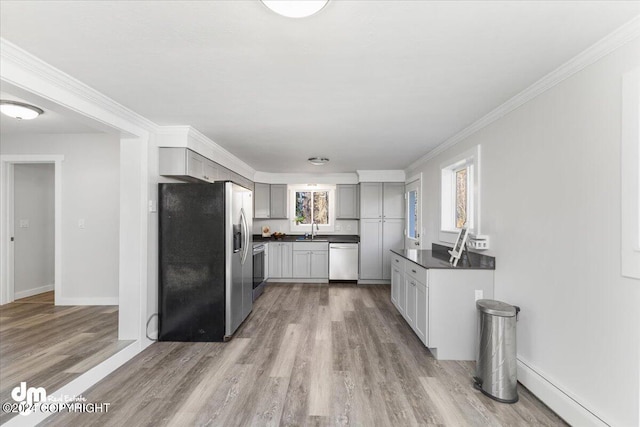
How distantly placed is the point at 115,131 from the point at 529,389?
417cm

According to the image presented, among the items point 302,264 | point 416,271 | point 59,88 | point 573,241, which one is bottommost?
point 302,264

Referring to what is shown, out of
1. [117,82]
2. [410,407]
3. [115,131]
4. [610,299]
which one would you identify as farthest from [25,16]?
[610,299]

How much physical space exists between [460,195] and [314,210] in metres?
3.55

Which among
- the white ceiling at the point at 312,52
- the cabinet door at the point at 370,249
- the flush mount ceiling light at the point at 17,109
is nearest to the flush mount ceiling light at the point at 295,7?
the white ceiling at the point at 312,52

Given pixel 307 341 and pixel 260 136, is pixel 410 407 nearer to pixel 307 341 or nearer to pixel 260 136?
pixel 307 341

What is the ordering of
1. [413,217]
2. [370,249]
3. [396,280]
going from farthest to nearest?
[370,249] → [413,217] → [396,280]

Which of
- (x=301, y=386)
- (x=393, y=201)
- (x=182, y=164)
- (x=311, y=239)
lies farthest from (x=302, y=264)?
(x=301, y=386)

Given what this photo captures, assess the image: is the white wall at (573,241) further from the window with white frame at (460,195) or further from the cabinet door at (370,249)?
the cabinet door at (370,249)

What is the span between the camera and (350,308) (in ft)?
14.8

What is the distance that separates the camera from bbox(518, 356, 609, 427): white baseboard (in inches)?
72.2

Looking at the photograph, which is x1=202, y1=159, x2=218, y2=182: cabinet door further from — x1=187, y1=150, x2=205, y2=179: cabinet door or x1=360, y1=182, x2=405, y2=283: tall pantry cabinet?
x1=360, y1=182, x2=405, y2=283: tall pantry cabinet

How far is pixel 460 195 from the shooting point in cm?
395

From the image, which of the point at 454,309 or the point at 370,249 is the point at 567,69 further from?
the point at 370,249

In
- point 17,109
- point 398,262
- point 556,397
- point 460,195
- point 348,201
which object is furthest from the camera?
point 348,201
